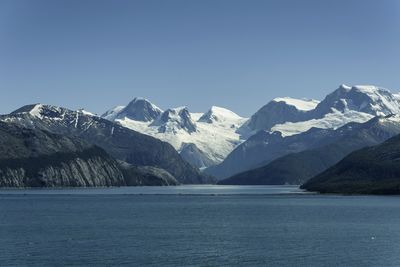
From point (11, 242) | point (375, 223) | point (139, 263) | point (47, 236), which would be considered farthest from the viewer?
point (375, 223)

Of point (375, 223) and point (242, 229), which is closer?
point (242, 229)

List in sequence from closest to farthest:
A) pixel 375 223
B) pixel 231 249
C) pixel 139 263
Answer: pixel 139 263
pixel 231 249
pixel 375 223

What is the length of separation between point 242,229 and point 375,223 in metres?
38.5

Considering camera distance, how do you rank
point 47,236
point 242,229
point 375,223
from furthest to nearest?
Answer: point 375,223, point 242,229, point 47,236

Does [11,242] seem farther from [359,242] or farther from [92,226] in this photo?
[359,242]

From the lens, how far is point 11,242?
152m

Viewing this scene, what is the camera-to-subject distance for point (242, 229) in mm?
185125

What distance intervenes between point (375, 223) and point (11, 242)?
319ft

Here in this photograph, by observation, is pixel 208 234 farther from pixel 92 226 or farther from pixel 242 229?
pixel 92 226

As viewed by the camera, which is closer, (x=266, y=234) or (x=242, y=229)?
(x=266, y=234)

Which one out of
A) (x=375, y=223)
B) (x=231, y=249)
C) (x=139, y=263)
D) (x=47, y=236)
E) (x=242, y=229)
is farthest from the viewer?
(x=375, y=223)

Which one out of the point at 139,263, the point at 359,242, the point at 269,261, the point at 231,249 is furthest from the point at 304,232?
the point at 139,263

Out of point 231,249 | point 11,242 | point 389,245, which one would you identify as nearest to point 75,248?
point 11,242

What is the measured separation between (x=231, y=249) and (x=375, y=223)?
69060mm
